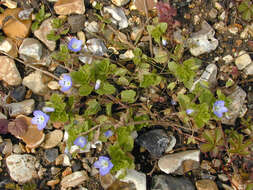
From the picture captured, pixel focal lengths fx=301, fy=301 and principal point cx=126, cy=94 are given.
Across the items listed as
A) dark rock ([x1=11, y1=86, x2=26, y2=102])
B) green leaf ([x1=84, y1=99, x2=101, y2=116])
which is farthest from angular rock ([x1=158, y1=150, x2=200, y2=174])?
dark rock ([x1=11, y1=86, x2=26, y2=102])

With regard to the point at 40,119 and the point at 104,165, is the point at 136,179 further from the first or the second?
the point at 40,119

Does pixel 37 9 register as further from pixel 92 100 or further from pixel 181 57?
pixel 181 57

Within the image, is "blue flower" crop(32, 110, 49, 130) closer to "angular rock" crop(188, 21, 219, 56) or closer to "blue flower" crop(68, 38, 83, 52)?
"blue flower" crop(68, 38, 83, 52)

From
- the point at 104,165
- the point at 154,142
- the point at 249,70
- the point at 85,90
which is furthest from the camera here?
the point at 249,70

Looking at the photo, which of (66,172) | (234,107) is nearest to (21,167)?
(66,172)

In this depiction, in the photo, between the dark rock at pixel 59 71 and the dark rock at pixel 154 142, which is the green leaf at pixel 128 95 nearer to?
the dark rock at pixel 154 142
